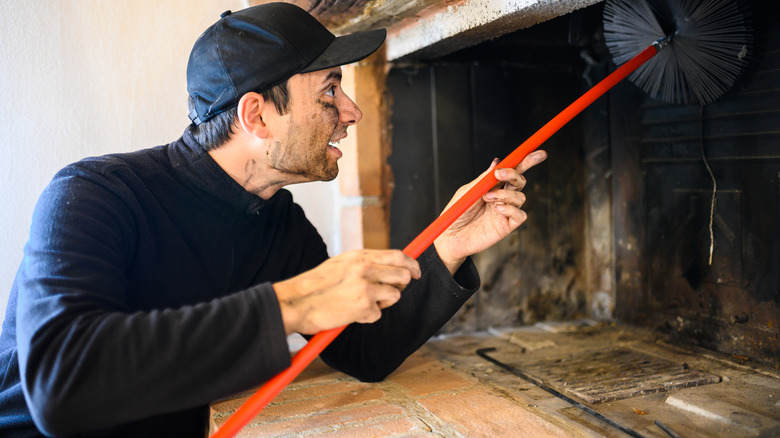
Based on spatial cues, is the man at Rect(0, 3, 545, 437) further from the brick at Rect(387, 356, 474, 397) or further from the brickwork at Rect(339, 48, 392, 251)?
the brickwork at Rect(339, 48, 392, 251)

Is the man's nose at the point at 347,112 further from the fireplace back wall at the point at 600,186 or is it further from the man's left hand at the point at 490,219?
the fireplace back wall at the point at 600,186

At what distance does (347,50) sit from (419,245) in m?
0.39

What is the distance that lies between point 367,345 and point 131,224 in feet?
1.57

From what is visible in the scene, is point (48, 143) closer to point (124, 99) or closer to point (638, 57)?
point (124, 99)

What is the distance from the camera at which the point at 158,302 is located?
1105mm

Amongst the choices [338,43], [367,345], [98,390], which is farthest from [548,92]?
[98,390]

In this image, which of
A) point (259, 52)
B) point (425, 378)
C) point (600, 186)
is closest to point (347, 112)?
point (259, 52)

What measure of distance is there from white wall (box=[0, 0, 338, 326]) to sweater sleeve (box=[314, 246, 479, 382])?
656mm

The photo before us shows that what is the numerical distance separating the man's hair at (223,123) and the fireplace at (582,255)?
0.98 feet

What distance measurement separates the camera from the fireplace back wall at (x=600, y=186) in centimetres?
130

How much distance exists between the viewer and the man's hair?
1.12m

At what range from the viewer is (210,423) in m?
1.10

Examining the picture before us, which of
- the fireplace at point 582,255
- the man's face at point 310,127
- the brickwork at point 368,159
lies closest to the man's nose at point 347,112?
the man's face at point 310,127

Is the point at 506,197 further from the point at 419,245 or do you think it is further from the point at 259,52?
the point at 259,52
